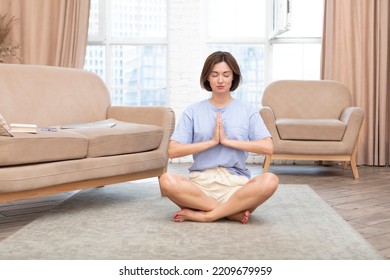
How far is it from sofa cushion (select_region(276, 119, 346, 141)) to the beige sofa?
53.6 inches

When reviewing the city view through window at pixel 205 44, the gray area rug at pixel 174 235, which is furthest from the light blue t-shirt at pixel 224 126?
the city view through window at pixel 205 44

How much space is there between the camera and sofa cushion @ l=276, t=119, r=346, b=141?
4.73 meters

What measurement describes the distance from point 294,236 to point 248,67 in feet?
12.4

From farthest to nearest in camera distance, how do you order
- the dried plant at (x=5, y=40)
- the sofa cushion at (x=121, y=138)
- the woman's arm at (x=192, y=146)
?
1. the dried plant at (x=5, y=40)
2. the sofa cushion at (x=121, y=138)
3. the woman's arm at (x=192, y=146)

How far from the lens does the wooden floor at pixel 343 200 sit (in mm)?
2752

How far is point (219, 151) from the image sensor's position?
2.77 meters

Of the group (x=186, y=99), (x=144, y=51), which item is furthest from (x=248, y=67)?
(x=144, y=51)

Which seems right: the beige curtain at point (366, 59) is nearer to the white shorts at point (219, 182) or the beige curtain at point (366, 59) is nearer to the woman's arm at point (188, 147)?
the white shorts at point (219, 182)

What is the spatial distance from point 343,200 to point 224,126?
1261 mm

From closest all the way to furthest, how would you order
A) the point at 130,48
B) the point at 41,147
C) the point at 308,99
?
the point at 41,147 < the point at 308,99 < the point at 130,48

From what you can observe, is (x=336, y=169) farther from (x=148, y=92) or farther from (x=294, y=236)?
(x=294, y=236)

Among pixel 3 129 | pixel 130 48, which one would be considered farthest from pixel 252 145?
pixel 130 48

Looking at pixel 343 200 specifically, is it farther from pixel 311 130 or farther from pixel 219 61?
pixel 219 61

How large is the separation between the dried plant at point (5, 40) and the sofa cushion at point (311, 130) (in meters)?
2.84
